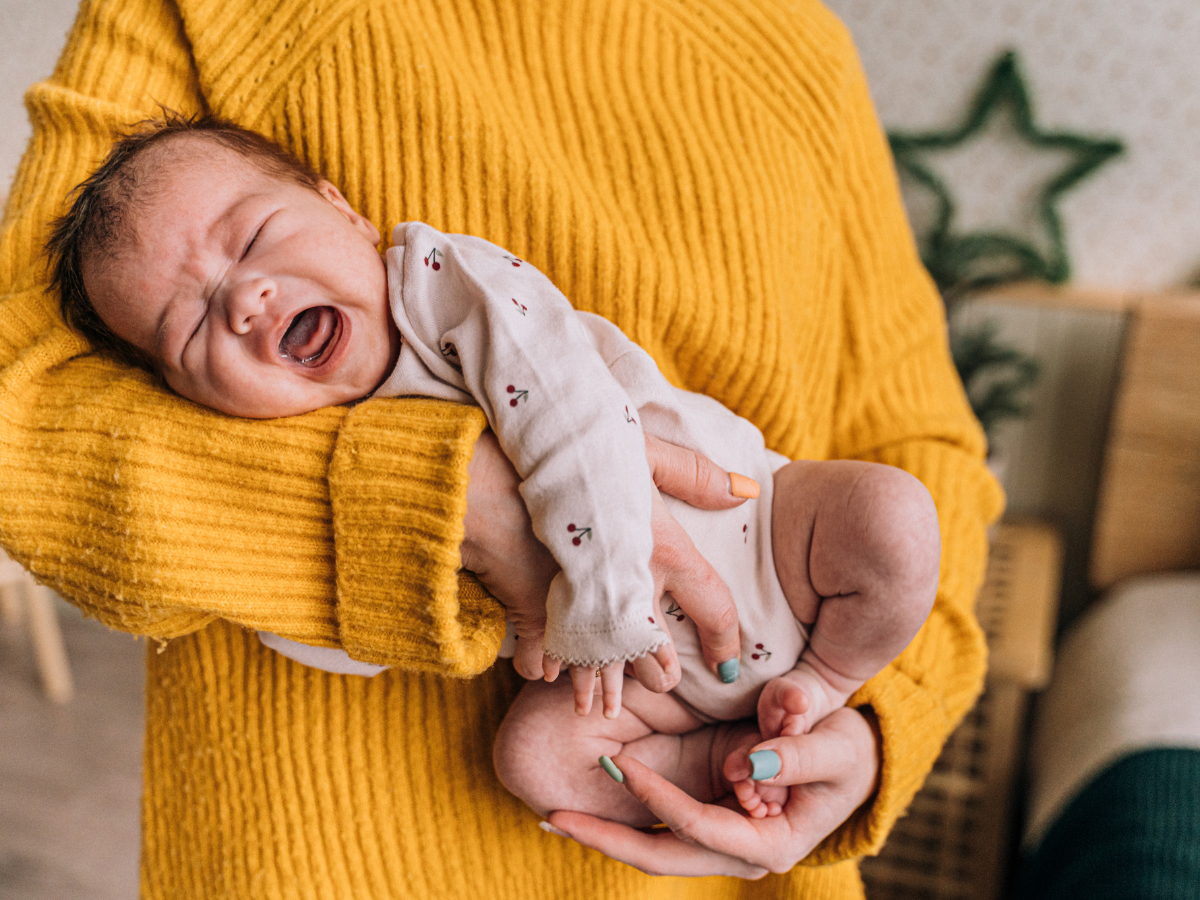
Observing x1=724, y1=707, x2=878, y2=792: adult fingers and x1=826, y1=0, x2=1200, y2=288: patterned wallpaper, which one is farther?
x1=826, y1=0, x2=1200, y2=288: patterned wallpaper

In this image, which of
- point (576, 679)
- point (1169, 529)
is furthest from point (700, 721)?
point (1169, 529)

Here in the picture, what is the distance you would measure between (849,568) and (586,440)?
0.92ft

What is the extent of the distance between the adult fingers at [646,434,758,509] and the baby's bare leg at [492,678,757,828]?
0.19 metres

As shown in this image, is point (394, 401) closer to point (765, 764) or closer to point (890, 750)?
point (765, 764)

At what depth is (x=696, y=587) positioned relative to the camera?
0.70 meters

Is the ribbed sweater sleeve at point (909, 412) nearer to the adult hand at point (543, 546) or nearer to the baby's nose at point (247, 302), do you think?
the adult hand at point (543, 546)

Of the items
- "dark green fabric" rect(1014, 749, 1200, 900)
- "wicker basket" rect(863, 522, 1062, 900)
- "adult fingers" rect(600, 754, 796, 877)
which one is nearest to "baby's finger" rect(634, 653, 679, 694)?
"adult fingers" rect(600, 754, 796, 877)

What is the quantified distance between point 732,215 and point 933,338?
1.19 feet

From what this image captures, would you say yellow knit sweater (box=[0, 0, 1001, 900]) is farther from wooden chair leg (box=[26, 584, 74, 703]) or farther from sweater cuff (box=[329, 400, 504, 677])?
wooden chair leg (box=[26, 584, 74, 703])

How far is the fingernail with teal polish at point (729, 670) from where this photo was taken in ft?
2.46

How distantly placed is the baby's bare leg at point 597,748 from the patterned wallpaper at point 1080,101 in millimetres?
1739

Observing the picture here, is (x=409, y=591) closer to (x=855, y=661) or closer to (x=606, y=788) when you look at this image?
(x=606, y=788)

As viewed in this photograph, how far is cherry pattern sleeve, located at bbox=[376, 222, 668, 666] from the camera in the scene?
62 cm

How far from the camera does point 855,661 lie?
0.76 m
